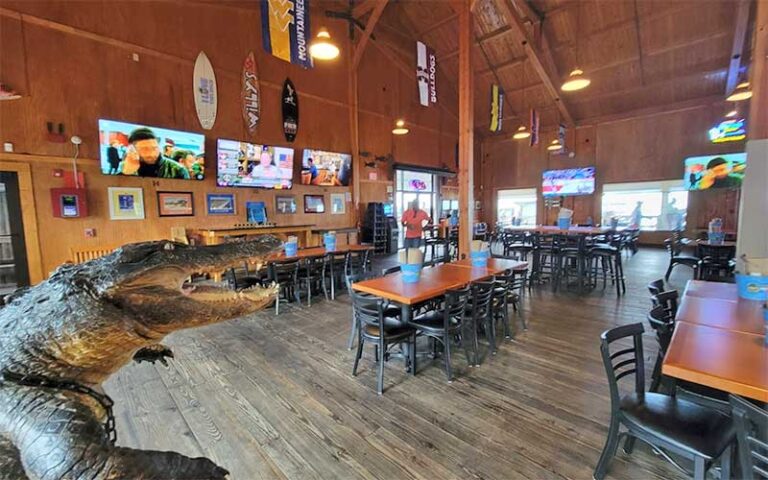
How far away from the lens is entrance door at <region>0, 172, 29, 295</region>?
4.52m

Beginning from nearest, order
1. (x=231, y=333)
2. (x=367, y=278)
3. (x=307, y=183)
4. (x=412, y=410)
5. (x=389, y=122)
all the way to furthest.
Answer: (x=412, y=410) → (x=367, y=278) → (x=231, y=333) → (x=307, y=183) → (x=389, y=122)

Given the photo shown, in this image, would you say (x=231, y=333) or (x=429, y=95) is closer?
(x=231, y=333)

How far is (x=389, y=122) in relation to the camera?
10312mm

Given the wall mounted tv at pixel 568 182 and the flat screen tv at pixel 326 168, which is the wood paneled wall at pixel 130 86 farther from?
the wall mounted tv at pixel 568 182

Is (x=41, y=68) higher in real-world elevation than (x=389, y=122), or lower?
lower

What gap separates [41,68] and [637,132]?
1479cm

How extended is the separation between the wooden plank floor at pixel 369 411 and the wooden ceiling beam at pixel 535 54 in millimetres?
7085

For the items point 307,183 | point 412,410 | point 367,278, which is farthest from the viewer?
point 307,183

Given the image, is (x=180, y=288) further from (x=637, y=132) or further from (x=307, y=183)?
(x=637, y=132)

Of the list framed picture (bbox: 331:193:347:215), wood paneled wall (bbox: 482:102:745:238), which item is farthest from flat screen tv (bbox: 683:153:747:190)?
framed picture (bbox: 331:193:347:215)

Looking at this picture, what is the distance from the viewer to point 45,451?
598mm

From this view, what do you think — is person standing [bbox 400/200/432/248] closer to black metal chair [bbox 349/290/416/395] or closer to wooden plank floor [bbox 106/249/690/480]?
wooden plank floor [bbox 106/249/690/480]

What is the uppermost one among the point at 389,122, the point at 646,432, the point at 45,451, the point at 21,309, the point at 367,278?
the point at 389,122

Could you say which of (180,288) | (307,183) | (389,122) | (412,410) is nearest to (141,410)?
(412,410)
